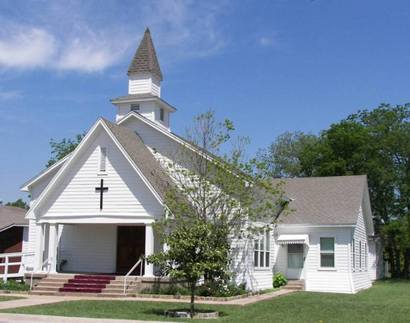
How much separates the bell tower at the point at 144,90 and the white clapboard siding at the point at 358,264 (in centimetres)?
1252

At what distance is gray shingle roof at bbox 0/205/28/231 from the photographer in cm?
3562

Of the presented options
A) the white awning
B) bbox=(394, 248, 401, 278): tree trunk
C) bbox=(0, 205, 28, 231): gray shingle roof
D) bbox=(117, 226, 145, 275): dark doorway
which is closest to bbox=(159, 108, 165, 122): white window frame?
bbox=(117, 226, 145, 275): dark doorway

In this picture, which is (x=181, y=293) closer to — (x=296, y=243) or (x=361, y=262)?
(x=296, y=243)

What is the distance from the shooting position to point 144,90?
3247 cm

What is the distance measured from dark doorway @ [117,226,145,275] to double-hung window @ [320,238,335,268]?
949 centimetres

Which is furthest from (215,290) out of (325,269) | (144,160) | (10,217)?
(10,217)

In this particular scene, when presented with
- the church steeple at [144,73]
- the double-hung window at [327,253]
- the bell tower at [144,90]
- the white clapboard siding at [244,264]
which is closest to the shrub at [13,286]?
the white clapboard siding at [244,264]

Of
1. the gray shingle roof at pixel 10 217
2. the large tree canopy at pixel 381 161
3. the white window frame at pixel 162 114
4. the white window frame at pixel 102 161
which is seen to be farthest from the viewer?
the large tree canopy at pixel 381 161

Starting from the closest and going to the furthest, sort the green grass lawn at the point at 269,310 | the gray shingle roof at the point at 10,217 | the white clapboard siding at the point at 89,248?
the green grass lawn at the point at 269,310 < the white clapboard siding at the point at 89,248 < the gray shingle roof at the point at 10,217

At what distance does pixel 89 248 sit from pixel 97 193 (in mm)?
4327

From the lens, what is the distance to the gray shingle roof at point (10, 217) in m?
35.6

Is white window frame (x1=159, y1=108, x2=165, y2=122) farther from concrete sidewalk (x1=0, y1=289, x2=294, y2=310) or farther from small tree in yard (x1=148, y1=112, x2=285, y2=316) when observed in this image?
concrete sidewalk (x1=0, y1=289, x2=294, y2=310)

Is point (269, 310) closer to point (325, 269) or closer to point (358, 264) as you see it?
point (325, 269)

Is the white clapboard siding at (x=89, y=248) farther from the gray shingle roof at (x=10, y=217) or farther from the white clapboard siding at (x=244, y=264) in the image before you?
the gray shingle roof at (x=10, y=217)
